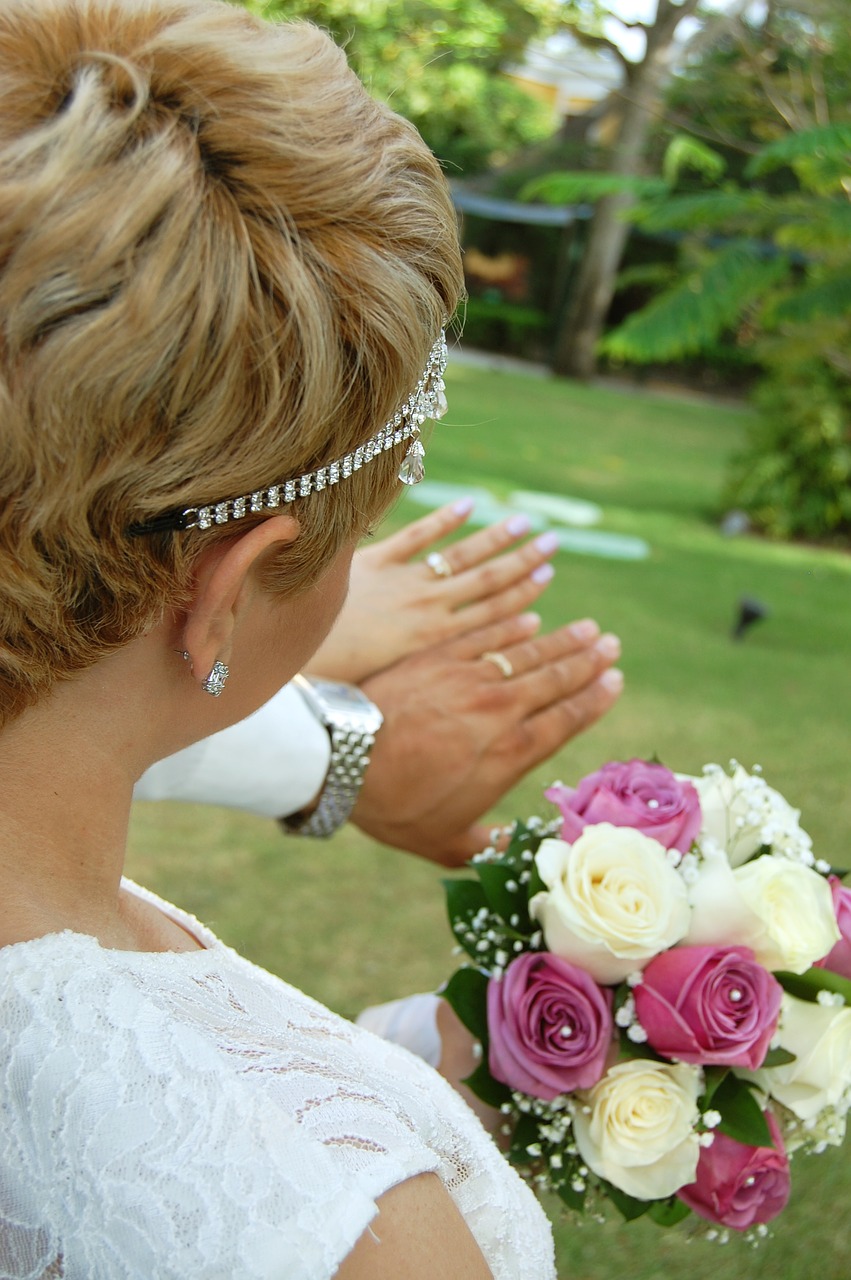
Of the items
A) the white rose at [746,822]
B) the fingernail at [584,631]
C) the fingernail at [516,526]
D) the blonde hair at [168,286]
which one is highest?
the blonde hair at [168,286]

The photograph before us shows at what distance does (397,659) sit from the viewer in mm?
2770

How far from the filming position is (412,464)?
148 centimetres

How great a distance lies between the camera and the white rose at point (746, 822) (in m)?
1.96

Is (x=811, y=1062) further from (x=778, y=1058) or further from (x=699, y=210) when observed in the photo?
(x=699, y=210)

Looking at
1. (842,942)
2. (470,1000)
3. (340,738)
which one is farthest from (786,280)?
(470,1000)

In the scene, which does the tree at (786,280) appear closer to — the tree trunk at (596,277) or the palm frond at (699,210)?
the palm frond at (699,210)

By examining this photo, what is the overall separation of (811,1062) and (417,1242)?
0.89 m

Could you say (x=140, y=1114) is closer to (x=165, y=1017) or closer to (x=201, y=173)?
(x=165, y=1017)

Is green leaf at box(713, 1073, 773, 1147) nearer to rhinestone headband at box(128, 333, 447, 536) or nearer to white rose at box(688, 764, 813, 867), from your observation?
white rose at box(688, 764, 813, 867)

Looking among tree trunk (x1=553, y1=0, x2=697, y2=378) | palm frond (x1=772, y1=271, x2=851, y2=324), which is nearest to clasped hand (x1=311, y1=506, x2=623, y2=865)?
palm frond (x1=772, y1=271, x2=851, y2=324)

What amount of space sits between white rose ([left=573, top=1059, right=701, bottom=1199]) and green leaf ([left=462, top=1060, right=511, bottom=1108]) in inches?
6.3

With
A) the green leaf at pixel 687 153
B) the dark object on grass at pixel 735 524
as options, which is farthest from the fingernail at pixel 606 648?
the dark object on grass at pixel 735 524

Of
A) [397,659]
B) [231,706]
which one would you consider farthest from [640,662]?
[231,706]

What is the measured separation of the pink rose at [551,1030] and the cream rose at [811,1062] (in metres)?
0.26
